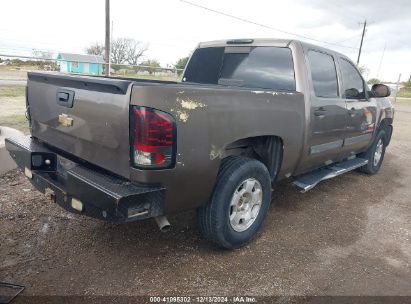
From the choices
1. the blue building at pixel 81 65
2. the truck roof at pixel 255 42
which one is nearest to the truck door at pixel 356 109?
the truck roof at pixel 255 42

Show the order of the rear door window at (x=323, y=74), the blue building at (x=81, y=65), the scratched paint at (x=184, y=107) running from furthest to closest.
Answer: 1. the blue building at (x=81, y=65)
2. the rear door window at (x=323, y=74)
3. the scratched paint at (x=184, y=107)

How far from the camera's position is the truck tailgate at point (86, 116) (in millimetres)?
2418

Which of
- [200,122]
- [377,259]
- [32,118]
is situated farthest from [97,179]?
[377,259]

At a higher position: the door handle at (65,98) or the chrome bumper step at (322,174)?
the door handle at (65,98)

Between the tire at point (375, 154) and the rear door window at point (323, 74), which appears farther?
the tire at point (375, 154)

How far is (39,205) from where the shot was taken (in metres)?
4.00

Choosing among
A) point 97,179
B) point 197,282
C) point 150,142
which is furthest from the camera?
point 197,282

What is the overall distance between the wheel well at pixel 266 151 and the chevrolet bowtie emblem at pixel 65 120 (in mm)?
1441

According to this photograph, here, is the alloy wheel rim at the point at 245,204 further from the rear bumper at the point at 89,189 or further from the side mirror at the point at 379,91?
the side mirror at the point at 379,91

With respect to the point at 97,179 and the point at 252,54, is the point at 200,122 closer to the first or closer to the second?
the point at 97,179

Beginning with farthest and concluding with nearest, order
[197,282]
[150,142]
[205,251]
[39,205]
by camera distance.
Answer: [39,205], [205,251], [197,282], [150,142]

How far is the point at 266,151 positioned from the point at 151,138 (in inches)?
60.9

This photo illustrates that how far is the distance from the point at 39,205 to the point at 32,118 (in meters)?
1.11

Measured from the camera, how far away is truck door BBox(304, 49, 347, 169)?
391cm
